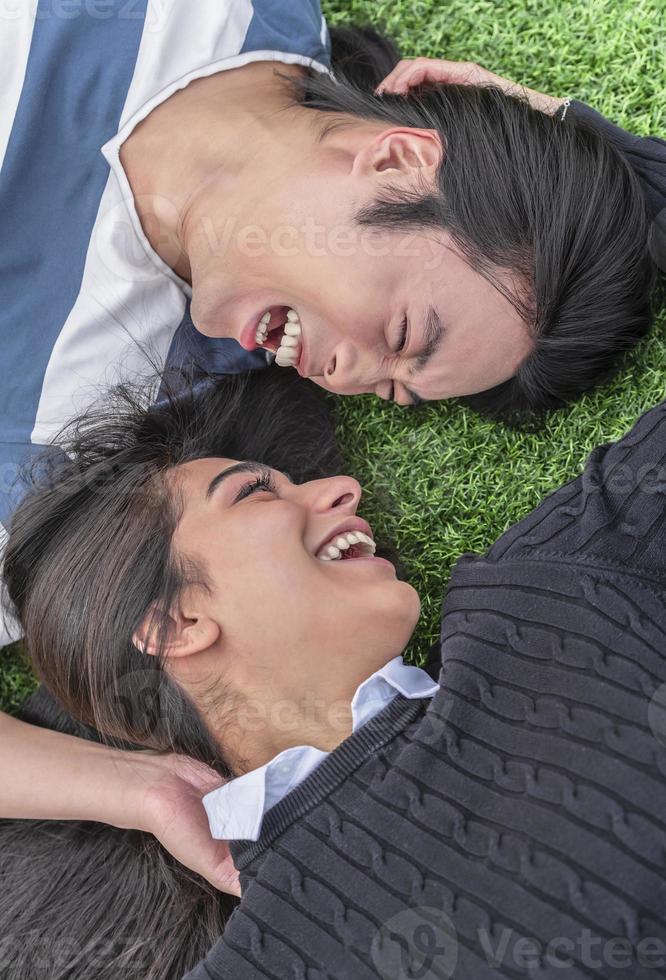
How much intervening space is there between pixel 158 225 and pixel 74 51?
1.36 feet

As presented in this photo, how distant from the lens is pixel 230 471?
5.61 feet

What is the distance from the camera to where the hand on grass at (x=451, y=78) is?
1.96 meters

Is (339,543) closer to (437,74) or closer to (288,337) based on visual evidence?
(288,337)

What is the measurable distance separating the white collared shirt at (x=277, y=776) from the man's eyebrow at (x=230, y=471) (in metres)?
0.45

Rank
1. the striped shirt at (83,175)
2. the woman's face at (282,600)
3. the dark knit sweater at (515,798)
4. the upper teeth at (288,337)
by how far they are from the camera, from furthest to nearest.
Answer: the striped shirt at (83,175) → the upper teeth at (288,337) → the woman's face at (282,600) → the dark knit sweater at (515,798)

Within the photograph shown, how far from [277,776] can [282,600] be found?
13.0 inches

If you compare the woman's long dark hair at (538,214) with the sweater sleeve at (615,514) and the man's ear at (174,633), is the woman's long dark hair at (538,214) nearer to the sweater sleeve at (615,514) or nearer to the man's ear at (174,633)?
the sweater sleeve at (615,514)

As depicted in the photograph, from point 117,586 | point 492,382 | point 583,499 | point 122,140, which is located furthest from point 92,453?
point 583,499

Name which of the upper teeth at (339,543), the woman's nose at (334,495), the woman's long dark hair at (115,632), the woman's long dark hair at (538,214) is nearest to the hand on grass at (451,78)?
the woman's long dark hair at (538,214)

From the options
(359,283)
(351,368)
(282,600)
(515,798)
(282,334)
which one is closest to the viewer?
(515,798)

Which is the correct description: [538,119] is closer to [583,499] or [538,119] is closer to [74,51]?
[583,499]

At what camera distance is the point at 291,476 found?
82.9 inches

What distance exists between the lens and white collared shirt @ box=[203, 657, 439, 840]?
158 centimetres

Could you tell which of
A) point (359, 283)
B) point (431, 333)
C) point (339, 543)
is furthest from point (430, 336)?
point (339, 543)
